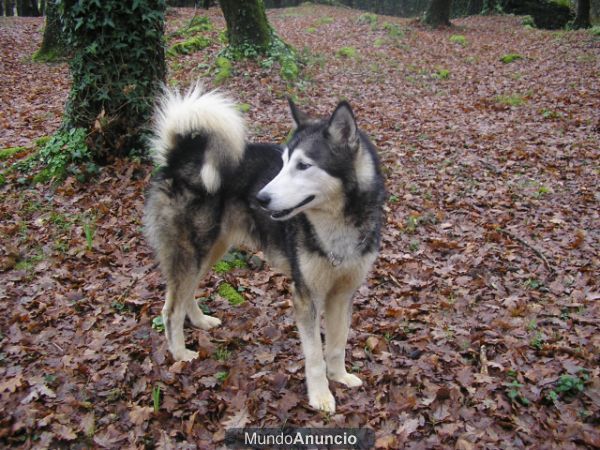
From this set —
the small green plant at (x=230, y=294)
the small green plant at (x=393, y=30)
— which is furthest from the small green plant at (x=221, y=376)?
the small green plant at (x=393, y=30)

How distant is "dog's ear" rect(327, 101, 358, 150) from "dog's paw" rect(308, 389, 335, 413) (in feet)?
6.46

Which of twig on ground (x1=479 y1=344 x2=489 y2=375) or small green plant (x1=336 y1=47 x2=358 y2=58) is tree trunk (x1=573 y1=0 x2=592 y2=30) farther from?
twig on ground (x1=479 y1=344 x2=489 y2=375)

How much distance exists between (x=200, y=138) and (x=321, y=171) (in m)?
1.21

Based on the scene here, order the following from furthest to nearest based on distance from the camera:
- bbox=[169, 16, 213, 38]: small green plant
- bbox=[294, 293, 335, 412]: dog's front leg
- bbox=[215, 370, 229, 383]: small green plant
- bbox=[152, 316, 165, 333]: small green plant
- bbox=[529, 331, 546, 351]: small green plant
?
bbox=[169, 16, 213, 38]: small green plant, bbox=[152, 316, 165, 333]: small green plant, bbox=[529, 331, 546, 351]: small green plant, bbox=[215, 370, 229, 383]: small green plant, bbox=[294, 293, 335, 412]: dog's front leg

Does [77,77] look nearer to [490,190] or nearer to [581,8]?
[490,190]

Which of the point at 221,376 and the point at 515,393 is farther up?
the point at 515,393

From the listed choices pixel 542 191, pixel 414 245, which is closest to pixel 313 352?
pixel 414 245

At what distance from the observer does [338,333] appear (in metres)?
3.75

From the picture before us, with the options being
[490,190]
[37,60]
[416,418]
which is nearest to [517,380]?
[416,418]

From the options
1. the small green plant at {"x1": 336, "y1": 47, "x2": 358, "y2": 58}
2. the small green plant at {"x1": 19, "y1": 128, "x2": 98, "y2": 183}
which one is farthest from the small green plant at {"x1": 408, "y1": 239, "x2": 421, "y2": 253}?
the small green plant at {"x1": 336, "y1": 47, "x2": 358, "y2": 58}

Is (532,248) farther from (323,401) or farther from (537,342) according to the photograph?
(323,401)

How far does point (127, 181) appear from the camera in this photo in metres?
6.16

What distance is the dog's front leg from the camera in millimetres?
3439

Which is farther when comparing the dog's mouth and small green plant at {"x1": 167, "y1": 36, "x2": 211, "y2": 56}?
small green plant at {"x1": 167, "y1": 36, "x2": 211, "y2": 56}
